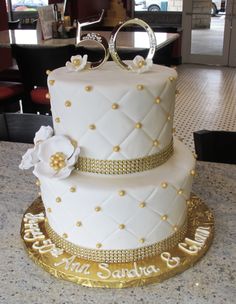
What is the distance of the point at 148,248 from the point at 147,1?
7.72 metres

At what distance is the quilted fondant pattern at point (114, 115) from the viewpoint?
2.70ft

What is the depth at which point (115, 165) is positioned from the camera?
89 cm

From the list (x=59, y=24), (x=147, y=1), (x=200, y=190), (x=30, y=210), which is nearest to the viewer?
(x=30, y=210)

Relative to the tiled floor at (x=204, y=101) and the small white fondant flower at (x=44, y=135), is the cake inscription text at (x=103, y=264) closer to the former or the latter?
the small white fondant flower at (x=44, y=135)

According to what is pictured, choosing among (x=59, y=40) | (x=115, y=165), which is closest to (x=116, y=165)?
(x=115, y=165)

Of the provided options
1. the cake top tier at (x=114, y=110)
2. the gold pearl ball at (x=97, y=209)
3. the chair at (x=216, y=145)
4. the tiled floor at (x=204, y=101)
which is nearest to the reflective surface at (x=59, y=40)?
the tiled floor at (x=204, y=101)

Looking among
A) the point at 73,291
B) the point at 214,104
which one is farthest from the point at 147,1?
the point at 73,291

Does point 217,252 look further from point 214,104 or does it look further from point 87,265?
point 214,104

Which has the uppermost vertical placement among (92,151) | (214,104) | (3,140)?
(92,151)

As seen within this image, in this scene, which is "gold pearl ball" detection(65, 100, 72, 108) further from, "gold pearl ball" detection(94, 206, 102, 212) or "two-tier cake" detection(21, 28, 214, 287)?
"gold pearl ball" detection(94, 206, 102, 212)

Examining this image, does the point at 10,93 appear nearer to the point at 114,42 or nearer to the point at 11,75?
the point at 11,75

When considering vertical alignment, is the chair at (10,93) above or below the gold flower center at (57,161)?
below

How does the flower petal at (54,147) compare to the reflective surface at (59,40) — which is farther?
the reflective surface at (59,40)

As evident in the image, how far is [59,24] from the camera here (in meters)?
3.80
